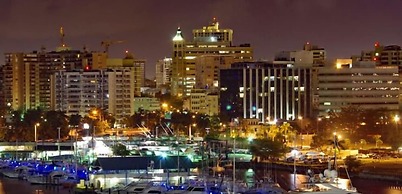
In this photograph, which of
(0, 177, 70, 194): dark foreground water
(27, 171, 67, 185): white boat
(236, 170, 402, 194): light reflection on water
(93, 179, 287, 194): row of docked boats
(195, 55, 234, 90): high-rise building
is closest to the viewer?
(93, 179, 287, 194): row of docked boats

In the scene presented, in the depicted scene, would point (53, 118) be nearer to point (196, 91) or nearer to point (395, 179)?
point (196, 91)

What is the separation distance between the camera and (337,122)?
33875 mm

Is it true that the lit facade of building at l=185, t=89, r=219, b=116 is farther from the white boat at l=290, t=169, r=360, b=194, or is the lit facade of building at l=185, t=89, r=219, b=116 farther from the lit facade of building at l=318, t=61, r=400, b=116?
the white boat at l=290, t=169, r=360, b=194

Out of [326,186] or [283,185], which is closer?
[326,186]

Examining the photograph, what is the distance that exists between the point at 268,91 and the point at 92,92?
10.8 m

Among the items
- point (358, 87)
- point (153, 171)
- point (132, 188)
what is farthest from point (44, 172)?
point (358, 87)

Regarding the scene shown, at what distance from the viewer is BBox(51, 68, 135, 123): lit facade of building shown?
48438 millimetres

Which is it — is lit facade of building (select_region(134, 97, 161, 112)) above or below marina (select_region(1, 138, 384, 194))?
above

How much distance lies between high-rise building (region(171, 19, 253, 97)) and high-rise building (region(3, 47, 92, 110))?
19.8 ft

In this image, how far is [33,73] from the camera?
58406mm

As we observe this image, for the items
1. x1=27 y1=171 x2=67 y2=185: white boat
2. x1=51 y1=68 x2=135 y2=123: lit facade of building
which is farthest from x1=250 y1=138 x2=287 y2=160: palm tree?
x1=51 y1=68 x2=135 y2=123: lit facade of building

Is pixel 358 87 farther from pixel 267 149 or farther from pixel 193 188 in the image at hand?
pixel 193 188

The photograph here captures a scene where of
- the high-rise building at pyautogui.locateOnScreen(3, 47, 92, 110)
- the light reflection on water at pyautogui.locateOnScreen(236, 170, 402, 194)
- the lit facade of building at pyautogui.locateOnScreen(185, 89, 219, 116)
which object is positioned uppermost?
the high-rise building at pyautogui.locateOnScreen(3, 47, 92, 110)

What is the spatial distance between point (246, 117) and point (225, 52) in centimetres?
1571
